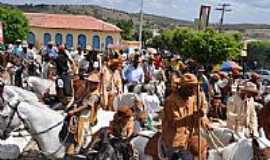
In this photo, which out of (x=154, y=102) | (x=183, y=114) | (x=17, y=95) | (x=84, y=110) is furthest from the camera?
(x=154, y=102)

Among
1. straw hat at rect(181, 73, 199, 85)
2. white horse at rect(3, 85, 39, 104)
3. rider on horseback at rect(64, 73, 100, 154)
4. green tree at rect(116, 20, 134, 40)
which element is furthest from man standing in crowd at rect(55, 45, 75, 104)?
green tree at rect(116, 20, 134, 40)

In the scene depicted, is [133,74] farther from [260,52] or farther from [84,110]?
[260,52]

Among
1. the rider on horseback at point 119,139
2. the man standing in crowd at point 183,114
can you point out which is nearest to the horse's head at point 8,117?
the rider on horseback at point 119,139

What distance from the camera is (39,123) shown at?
29.6 ft

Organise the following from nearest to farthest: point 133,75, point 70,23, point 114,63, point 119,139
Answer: point 119,139 → point 114,63 → point 133,75 → point 70,23

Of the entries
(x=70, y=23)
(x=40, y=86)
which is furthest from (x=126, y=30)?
(x=40, y=86)

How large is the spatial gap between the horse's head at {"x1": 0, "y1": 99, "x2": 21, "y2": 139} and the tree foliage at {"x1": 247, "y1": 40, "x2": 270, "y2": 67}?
49737mm

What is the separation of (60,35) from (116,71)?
7296 cm

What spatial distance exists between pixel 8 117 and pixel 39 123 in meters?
0.46

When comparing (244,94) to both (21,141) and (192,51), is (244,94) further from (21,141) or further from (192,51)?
(192,51)

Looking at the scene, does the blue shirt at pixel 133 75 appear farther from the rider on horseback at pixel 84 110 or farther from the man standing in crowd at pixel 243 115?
the rider on horseback at pixel 84 110

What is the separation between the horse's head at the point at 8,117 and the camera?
29.6 ft

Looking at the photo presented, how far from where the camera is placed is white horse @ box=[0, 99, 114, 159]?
8992mm

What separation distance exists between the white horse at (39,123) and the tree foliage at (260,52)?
49.7m
